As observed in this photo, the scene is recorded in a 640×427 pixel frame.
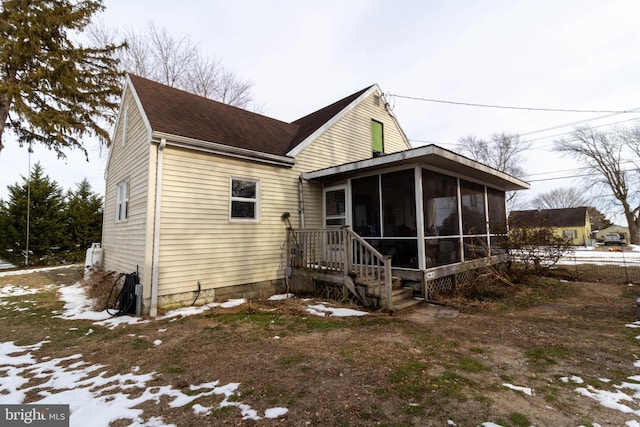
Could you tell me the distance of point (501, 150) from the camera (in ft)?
96.4

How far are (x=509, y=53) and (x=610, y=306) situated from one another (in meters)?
9.10

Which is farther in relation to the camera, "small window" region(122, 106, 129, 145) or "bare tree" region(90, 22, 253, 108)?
"bare tree" region(90, 22, 253, 108)

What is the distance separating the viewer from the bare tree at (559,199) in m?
49.8

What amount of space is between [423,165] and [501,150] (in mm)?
28502

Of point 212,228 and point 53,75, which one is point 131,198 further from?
point 53,75

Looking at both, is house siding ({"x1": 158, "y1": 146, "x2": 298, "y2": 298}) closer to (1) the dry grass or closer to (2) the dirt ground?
(2) the dirt ground

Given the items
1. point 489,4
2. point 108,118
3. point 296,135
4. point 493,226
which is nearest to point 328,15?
point 296,135

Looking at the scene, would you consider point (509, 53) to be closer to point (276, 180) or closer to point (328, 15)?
point (328, 15)

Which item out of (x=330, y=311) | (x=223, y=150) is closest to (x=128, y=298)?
(x=223, y=150)

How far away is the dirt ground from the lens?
98.6 inches

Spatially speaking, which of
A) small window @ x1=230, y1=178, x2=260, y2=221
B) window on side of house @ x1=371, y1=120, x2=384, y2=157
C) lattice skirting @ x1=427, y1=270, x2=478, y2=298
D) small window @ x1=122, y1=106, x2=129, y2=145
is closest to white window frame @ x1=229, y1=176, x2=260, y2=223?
small window @ x1=230, y1=178, x2=260, y2=221

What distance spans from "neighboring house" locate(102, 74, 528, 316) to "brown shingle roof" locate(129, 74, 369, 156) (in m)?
0.05

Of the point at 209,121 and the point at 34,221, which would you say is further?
the point at 34,221

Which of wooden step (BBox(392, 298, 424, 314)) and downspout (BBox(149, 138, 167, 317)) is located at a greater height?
downspout (BBox(149, 138, 167, 317))
